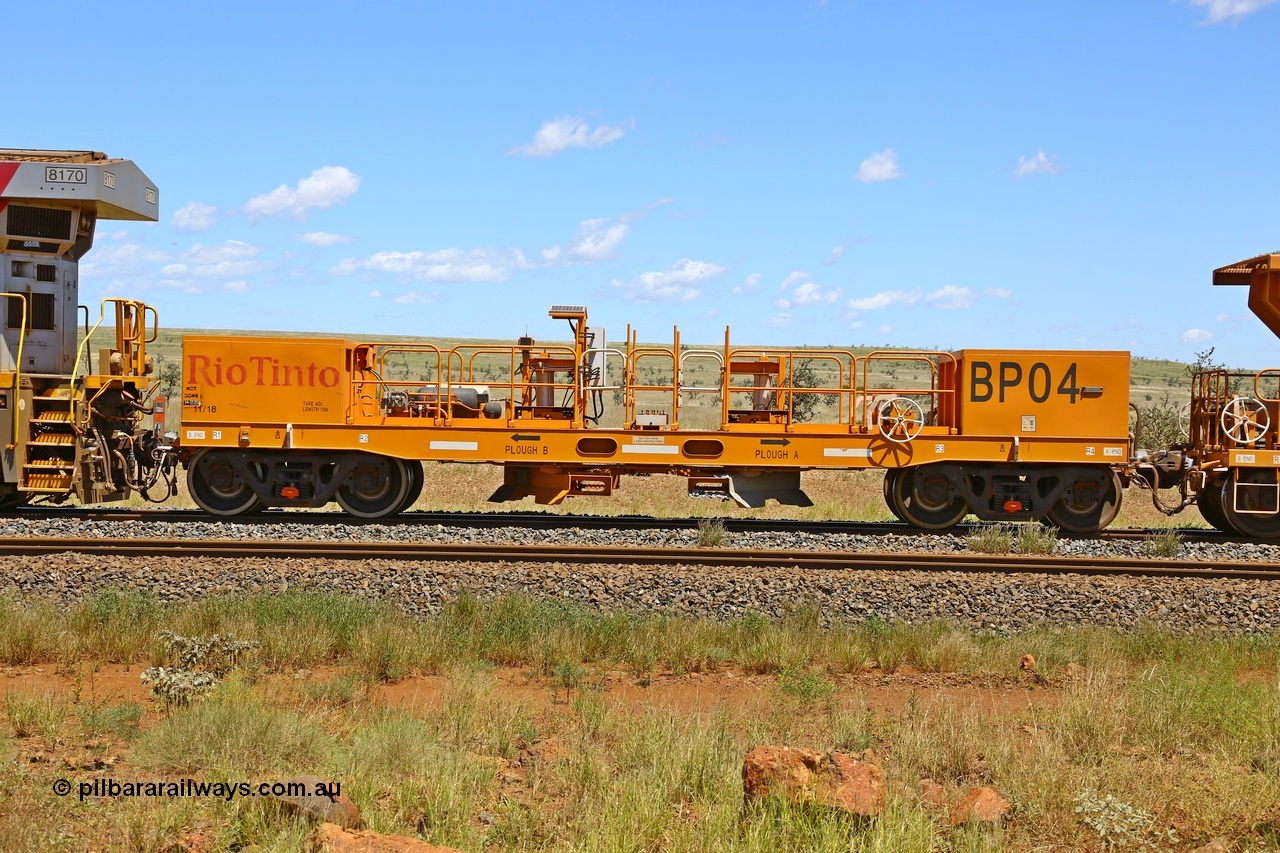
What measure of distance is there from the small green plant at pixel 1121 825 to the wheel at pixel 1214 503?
10.1m

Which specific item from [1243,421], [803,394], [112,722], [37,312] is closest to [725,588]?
[112,722]

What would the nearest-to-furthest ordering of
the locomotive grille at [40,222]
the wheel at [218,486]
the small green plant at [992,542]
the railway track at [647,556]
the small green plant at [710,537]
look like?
the railway track at [647,556] < the small green plant at [992,542] < the small green plant at [710,537] < the locomotive grille at [40,222] < the wheel at [218,486]

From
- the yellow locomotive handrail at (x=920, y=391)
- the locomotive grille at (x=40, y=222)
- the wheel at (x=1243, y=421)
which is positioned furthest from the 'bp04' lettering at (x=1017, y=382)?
the locomotive grille at (x=40, y=222)

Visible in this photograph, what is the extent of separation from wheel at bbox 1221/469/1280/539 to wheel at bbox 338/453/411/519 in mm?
11071

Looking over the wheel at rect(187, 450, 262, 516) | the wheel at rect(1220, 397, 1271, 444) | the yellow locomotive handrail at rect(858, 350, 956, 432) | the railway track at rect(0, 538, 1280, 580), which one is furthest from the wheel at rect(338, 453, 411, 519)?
the wheel at rect(1220, 397, 1271, 444)

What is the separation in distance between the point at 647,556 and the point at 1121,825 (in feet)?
21.9

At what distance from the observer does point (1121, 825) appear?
16.7ft

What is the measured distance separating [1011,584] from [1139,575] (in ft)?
6.61

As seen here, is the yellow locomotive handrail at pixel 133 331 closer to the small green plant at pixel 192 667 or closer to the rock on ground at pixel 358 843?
the small green plant at pixel 192 667

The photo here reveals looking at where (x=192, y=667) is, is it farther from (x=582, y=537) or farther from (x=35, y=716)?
(x=582, y=537)

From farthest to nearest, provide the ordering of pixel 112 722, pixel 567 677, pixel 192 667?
pixel 567 677
pixel 192 667
pixel 112 722

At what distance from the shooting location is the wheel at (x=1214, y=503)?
45.9ft

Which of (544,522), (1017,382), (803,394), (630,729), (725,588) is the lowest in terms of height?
(630,729)

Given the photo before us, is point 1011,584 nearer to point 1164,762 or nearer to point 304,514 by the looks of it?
point 1164,762
